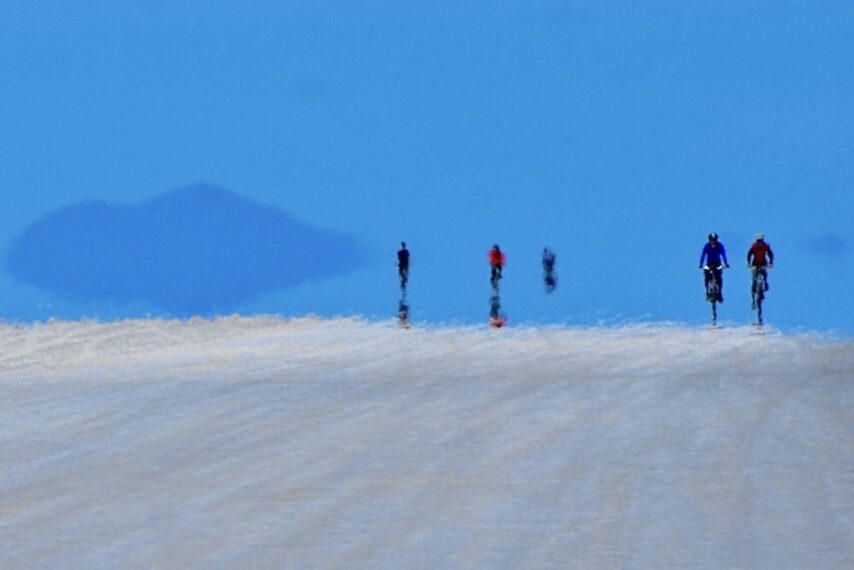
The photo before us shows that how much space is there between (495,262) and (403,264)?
6.40 ft

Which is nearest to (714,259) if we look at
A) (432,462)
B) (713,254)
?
(713,254)

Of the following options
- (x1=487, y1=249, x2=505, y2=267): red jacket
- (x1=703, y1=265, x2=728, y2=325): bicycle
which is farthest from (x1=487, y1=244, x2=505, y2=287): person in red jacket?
(x1=703, y1=265, x2=728, y2=325): bicycle

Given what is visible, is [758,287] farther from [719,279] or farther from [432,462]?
[432,462]

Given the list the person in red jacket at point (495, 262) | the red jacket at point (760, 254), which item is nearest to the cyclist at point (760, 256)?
the red jacket at point (760, 254)

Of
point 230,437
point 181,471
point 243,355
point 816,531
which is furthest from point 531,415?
point 243,355

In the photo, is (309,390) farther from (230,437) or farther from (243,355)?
(243,355)

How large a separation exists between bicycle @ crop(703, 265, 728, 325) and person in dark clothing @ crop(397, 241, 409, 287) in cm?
811

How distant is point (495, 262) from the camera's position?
41.6m

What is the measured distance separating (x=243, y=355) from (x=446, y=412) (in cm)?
989

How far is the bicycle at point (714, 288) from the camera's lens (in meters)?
35.3

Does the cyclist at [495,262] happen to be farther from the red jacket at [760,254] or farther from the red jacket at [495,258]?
the red jacket at [760,254]

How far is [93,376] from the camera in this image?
846 inches

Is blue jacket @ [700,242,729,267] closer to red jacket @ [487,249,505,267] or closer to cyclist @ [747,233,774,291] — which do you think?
cyclist @ [747,233,774,291]

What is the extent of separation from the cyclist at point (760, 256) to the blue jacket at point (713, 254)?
0.48 meters
